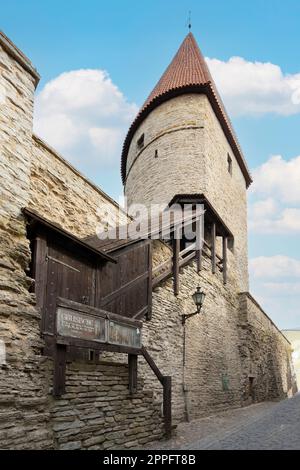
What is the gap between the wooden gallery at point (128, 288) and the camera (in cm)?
532

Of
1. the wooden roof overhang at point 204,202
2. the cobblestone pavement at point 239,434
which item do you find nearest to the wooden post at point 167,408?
the cobblestone pavement at point 239,434

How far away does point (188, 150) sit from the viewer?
1683 cm

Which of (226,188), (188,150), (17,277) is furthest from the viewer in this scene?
(226,188)

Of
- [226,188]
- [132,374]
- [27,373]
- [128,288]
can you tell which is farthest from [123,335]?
[226,188]

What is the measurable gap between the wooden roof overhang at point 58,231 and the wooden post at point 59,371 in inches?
68.3

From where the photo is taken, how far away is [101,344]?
6.05 m

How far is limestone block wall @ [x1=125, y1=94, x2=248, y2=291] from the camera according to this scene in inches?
653

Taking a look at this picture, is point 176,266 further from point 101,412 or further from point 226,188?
point 226,188

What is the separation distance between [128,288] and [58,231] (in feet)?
10.2

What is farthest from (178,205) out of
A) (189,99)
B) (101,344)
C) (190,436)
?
(101,344)

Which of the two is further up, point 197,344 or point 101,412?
point 197,344

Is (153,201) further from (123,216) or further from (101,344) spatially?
(101,344)

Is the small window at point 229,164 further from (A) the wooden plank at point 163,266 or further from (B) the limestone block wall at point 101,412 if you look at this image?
(B) the limestone block wall at point 101,412

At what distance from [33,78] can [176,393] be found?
24.9 ft
